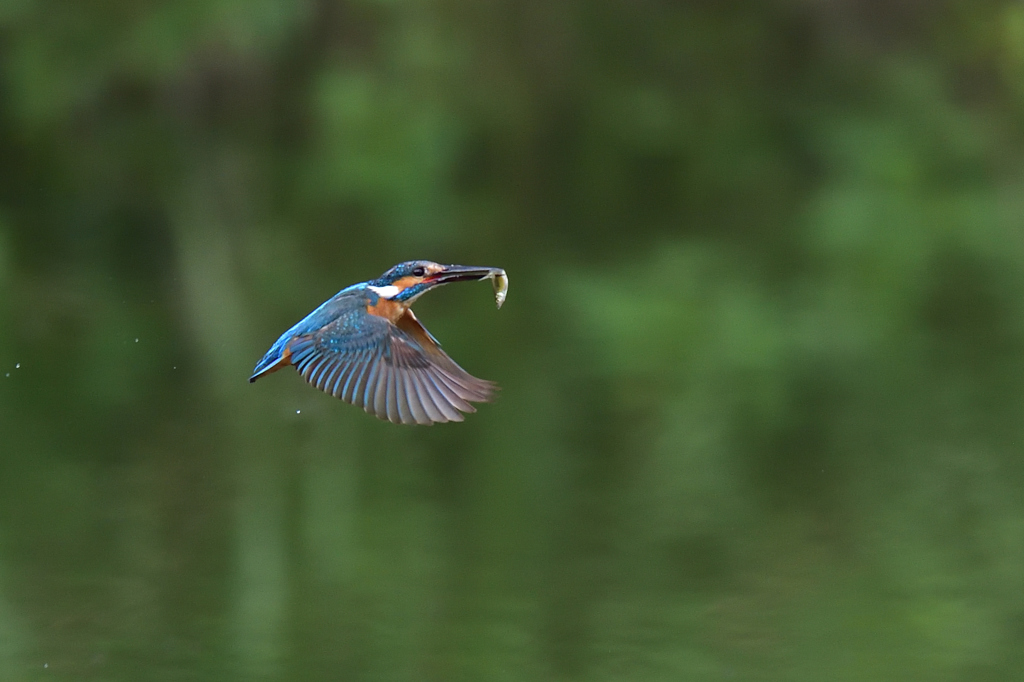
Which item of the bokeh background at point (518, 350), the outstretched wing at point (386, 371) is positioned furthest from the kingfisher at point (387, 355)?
the bokeh background at point (518, 350)

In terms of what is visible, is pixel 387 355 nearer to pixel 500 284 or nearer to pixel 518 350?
pixel 500 284

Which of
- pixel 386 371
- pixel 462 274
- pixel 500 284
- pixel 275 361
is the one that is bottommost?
pixel 386 371

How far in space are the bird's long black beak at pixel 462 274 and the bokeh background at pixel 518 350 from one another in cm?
228

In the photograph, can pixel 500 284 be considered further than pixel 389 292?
Yes

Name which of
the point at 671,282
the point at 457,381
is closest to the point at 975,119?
the point at 671,282

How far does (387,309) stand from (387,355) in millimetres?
270

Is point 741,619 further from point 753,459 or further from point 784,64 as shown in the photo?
point 784,64

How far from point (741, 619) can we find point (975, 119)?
14372 mm

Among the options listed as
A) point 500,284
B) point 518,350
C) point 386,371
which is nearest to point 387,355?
point 386,371

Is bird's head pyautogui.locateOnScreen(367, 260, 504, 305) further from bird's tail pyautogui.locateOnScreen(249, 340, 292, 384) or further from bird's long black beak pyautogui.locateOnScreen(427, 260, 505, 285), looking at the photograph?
bird's tail pyautogui.locateOnScreen(249, 340, 292, 384)

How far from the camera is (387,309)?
4.72m

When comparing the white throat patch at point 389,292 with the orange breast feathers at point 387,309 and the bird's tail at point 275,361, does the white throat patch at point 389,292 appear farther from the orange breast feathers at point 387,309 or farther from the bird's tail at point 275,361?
the bird's tail at point 275,361

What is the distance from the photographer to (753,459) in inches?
365

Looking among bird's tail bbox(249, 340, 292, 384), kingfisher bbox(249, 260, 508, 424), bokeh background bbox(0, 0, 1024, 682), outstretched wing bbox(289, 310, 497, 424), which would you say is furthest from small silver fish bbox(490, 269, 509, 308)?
bokeh background bbox(0, 0, 1024, 682)
